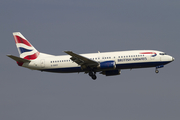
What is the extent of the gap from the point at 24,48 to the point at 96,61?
15.0 metres

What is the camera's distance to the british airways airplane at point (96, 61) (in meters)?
59.3

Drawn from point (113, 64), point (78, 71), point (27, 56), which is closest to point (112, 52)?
point (113, 64)

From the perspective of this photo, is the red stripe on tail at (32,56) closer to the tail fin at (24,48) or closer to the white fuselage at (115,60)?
the tail fin at (24,48)

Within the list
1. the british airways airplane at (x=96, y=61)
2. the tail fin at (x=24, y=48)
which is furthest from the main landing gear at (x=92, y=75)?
the tail fin at (x=24, y=48)

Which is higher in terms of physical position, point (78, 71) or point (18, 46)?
point (18, 46)

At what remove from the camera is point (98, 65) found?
A: 59.7 meters

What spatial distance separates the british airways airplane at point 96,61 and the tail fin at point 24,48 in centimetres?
20

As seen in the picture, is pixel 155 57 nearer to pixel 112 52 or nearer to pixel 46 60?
pixel 112 52

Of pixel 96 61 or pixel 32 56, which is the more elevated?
pixel 32 56

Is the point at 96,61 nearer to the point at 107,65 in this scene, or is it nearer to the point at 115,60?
the point at 107,65

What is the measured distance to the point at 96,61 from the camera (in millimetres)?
60312

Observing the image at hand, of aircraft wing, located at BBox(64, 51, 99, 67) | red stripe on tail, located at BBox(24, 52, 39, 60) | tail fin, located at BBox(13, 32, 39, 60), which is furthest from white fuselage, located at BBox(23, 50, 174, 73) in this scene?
tail fin, located at BBox(13, 32, 39, 60)

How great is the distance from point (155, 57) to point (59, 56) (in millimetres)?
17714

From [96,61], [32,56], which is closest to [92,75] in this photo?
[96,61]
